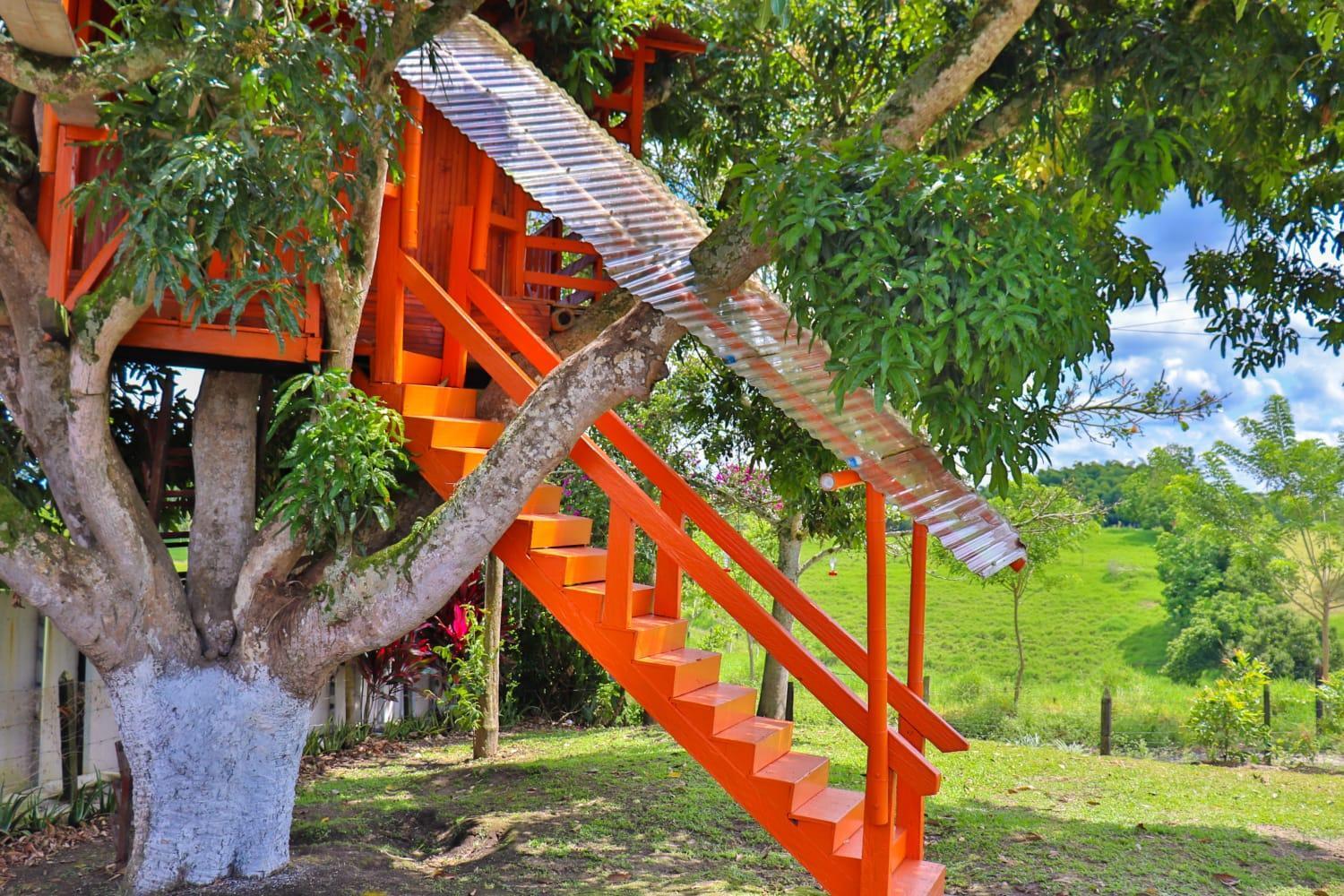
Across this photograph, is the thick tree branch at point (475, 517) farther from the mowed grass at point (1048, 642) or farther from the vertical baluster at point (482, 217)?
the mowed grass at point (1048, 642)

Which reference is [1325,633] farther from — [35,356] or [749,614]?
[35,356]

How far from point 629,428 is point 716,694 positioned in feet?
5.06

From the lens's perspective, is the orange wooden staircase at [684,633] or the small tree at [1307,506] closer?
the orange wooden staircase at [684,633]

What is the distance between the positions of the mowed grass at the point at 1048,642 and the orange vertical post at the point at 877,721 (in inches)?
376

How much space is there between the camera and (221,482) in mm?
6586

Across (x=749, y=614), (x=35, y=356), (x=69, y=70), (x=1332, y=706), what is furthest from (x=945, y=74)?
(x=1332, y=706)

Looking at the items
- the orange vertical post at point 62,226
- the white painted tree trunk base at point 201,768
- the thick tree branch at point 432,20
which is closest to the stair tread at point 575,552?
the white painted tree trunk base at point 201,768

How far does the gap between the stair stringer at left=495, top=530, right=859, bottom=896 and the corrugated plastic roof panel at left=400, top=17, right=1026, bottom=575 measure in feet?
5.29

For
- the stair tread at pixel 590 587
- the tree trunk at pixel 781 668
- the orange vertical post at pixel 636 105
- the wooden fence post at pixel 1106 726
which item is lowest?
the wooden fence post at pixel 1106 726

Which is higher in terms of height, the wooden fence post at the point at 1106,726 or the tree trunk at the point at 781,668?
the tree trunk at the point at 781,668

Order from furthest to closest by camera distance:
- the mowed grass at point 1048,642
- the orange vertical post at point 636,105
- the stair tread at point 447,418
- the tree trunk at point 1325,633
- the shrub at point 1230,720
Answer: the mowed grass at point 1048,642
the tree trunk at point 1325,633
the shrub at point 1230,720
the orange vertical post at point 636,105
the stair tread at point 447,418

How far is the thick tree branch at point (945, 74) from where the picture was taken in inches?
214

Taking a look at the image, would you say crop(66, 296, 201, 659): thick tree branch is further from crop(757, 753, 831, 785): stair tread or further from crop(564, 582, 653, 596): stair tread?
crop(757, 753, 831, 785): stair tread

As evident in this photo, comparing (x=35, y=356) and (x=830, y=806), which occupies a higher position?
(x=35, y=356)
